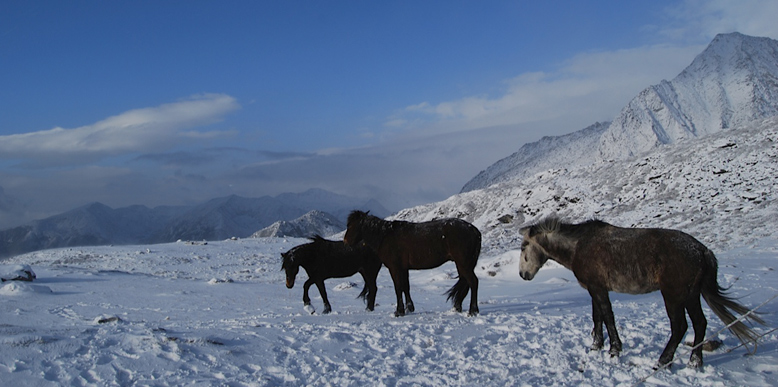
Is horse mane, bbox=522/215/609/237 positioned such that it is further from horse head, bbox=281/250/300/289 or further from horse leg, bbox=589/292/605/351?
horse head, bbox=281/250/300/289

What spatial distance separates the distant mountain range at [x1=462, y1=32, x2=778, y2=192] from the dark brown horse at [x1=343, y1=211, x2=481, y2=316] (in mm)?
83167

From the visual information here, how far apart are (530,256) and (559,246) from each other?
2.23 feet

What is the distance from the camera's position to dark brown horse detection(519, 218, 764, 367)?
621 cm

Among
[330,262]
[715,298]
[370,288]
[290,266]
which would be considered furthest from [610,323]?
[290,266]

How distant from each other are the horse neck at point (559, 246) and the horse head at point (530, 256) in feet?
0.58

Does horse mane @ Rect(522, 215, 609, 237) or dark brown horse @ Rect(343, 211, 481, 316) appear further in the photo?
dark brown horse @ Rect(343, 211, 481, 316)

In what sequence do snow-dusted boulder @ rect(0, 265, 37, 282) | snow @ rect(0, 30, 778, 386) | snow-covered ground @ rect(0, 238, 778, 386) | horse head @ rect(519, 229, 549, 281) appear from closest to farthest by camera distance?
snow-covered ground @ rect(0, 238, 778, 386), snow @ rect(0, 30, 778, 386), horse head @ rect(519, 229, 549, 281), snow-dusted boulder @ rect(0, 265, 37, 282)

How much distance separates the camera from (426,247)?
34.3 feet

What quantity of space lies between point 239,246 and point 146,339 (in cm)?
3626

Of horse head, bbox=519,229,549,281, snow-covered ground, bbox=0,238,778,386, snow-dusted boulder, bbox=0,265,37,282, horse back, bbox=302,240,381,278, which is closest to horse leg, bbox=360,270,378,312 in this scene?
horse back, bbox=302,240,381,278

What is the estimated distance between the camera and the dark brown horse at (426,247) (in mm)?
10305

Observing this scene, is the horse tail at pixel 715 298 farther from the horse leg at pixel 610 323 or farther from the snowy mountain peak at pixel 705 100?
the snowy mountain peak at pixel 705 100

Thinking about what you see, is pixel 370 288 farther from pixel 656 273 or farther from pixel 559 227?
pixel 656 273

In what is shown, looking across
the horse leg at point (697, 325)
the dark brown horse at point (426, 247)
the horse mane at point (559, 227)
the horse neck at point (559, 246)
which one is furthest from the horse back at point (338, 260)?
the horse leg at point (697, 325)
